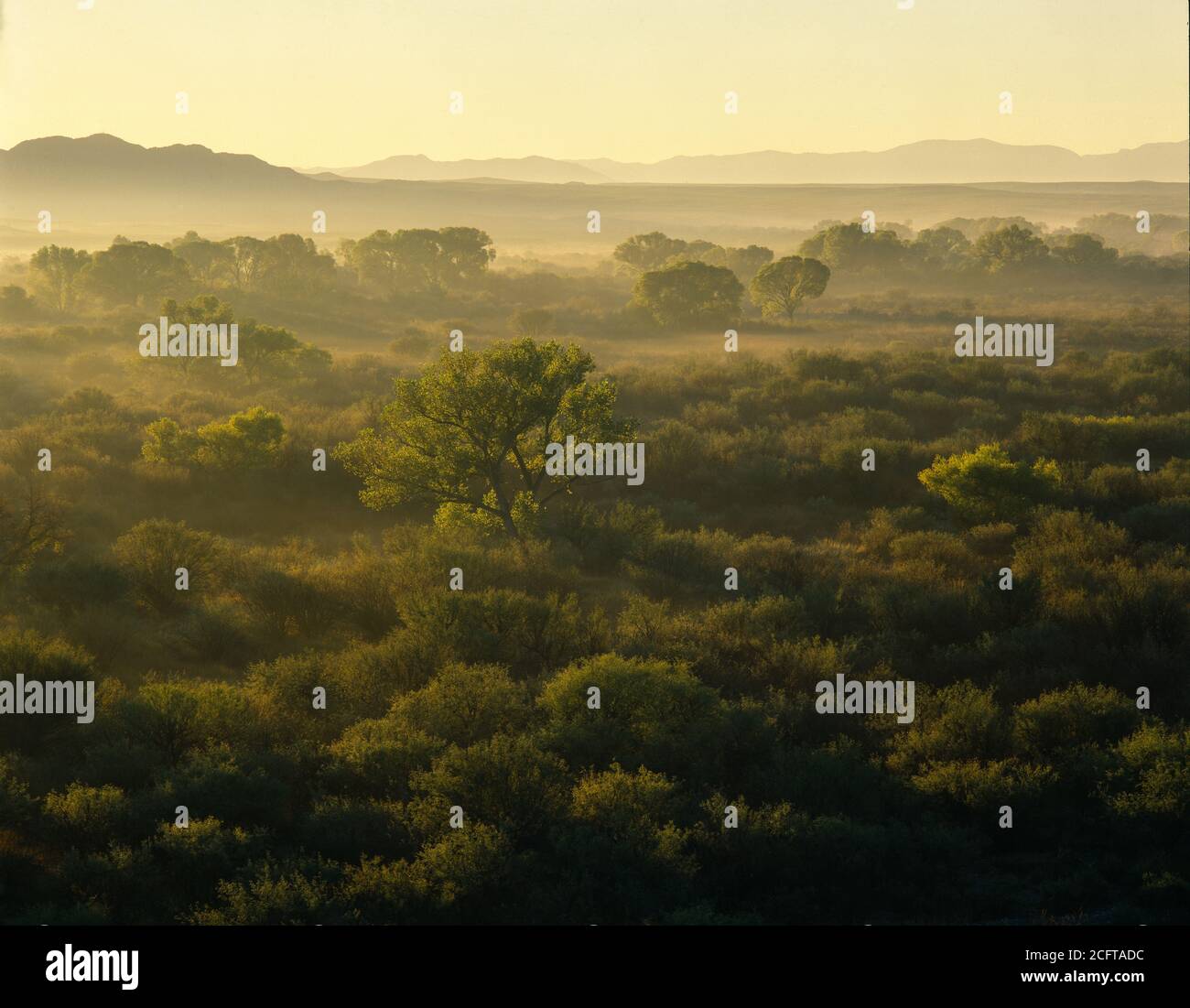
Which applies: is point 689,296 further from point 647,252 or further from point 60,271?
point 60,271

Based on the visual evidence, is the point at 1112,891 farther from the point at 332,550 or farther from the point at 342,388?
the point at 342,388

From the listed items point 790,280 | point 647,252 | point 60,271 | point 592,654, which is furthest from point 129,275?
point 592,654

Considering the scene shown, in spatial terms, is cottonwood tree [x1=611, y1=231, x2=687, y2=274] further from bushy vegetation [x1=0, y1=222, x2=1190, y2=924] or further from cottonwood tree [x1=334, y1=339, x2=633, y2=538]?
cottonwood tree [x1=334, y1=339, x2=633, y2=538]

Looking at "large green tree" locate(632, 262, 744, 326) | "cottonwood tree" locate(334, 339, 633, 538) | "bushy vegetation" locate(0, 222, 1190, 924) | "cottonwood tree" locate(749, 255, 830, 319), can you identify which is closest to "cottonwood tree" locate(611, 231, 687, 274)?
"cottonwood tree" locate(749, 255, 830, 319)

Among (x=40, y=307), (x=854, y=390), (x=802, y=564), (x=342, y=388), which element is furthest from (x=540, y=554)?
(x=40, y=307)

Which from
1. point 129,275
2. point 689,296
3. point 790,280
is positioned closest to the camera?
point 689,296

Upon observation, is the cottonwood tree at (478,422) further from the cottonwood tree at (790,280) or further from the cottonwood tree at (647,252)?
the cottonwood tree at (647,252)

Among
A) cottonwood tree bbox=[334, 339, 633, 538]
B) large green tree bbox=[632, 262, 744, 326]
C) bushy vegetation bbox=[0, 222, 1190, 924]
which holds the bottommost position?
bushy vegetation bbox=[0, 222, 1190, 924]
